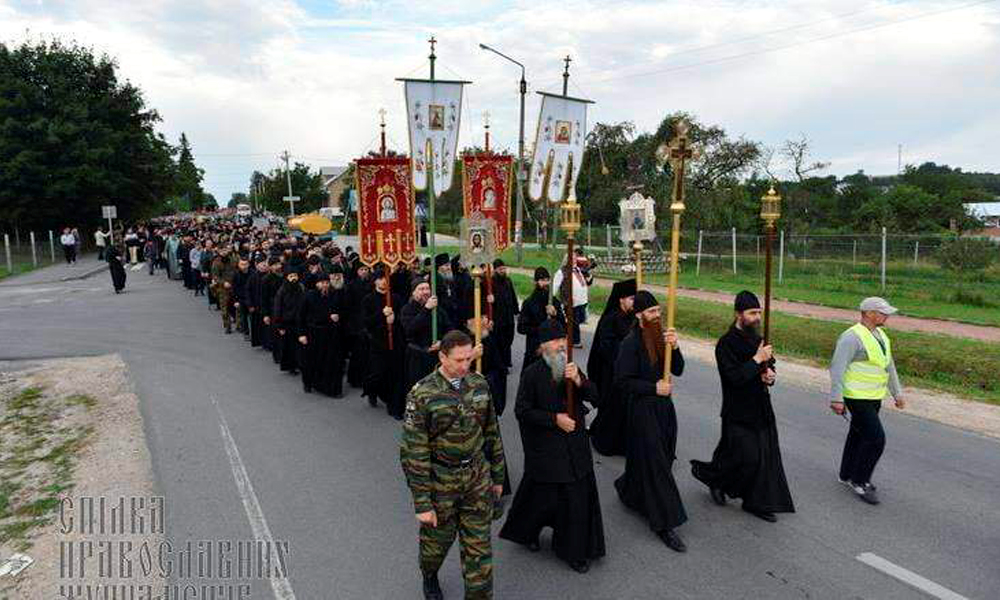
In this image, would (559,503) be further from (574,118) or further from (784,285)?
(784,285)

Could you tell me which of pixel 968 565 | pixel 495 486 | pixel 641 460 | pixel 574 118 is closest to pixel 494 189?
pixel 574 118

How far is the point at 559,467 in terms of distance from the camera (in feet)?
16.4

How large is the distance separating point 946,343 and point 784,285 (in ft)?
33.0

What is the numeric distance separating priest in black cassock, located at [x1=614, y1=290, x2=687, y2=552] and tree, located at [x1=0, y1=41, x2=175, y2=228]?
38174 millimetres

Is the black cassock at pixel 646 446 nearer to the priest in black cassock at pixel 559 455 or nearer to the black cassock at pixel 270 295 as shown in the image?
the priest in black cassock at pixel 559 455

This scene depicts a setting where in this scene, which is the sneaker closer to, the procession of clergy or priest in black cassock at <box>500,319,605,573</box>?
the procession of clergy

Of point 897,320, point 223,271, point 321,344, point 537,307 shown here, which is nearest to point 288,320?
point 321,344

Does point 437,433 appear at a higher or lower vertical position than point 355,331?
higher

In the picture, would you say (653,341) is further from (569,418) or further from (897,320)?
(897,320)

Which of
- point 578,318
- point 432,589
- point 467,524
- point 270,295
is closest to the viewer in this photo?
point 467,524

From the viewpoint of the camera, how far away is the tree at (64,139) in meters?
35.8

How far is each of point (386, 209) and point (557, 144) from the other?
2655 mm

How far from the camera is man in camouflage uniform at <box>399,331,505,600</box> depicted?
13.9 feet

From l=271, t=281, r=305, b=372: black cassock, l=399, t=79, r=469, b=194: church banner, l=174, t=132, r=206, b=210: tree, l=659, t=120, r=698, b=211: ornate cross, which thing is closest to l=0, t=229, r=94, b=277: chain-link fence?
l=271, t=281, r=305, b=372: black cassock
